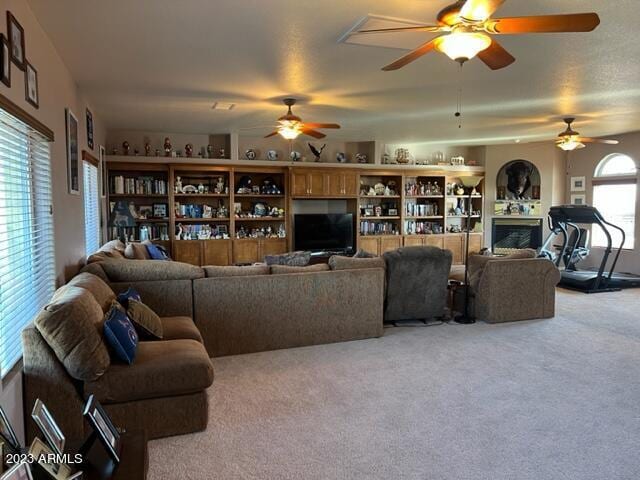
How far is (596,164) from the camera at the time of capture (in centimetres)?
877

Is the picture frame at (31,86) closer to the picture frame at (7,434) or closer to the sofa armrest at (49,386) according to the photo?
the sofa armrest at (49,386)

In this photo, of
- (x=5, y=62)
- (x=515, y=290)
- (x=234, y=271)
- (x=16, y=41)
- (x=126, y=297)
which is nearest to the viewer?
(x=5, y=62)

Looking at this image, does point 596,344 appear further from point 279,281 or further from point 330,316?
point 279,281

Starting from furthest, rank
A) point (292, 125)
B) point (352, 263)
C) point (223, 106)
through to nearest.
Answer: point (223, 106), point (292, 125), point (352, 263)

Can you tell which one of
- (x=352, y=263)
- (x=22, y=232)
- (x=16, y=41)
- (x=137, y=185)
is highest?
(x=16, y=41)

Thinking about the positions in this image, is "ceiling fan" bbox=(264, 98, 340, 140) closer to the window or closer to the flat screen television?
the flat screen television

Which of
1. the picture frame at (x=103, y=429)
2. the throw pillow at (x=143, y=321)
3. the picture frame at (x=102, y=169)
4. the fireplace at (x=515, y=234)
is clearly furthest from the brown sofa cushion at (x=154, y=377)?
the fireplace at (x=515, y=234)

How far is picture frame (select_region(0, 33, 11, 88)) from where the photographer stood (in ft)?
7.17

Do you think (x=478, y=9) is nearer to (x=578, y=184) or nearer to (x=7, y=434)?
(x=7, y=434)

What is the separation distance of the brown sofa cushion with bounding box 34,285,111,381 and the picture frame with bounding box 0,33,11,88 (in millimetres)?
1153

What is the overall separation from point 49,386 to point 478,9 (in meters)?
3.02

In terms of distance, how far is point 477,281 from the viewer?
523 centimetres

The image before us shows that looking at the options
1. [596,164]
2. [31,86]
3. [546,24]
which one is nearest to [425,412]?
[546,24]

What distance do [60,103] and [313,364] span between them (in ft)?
9.75
